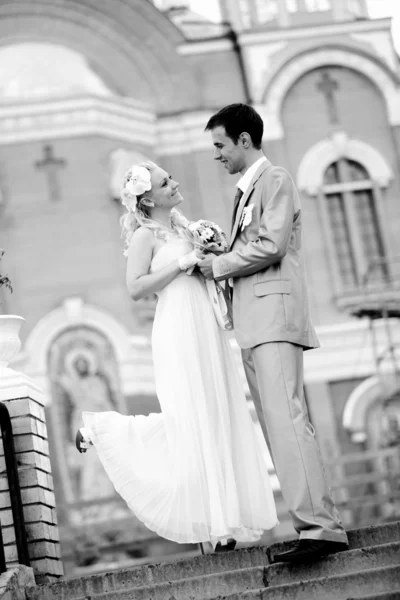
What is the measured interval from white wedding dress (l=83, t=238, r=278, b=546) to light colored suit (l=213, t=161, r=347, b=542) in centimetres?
29

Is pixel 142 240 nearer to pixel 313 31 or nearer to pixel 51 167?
pixel 51 167

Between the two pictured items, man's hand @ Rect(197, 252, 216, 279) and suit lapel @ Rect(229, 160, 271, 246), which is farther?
man's hand @ Rect(197, 252, 216, 279)

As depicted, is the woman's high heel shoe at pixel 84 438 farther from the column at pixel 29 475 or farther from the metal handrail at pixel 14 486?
the column at pixel 29 475

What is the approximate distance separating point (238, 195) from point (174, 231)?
0.65 metres

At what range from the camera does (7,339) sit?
595 centimetres

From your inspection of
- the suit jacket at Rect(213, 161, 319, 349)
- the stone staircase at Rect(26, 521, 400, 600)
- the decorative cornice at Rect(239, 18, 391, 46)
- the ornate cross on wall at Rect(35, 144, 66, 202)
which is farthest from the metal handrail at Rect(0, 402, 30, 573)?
the decorative cornice at Rect(239, 18, 391, 46)

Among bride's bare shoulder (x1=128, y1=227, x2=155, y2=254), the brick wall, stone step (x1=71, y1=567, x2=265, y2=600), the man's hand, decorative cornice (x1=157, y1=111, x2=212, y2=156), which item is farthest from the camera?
decorative cornice (x1=157, y1=111, x2=212, y2=156)

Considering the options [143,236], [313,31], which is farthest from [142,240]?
[313,31]

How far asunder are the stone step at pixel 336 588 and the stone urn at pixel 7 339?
2.12 m

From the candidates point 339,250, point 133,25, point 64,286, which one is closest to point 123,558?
point 64,286

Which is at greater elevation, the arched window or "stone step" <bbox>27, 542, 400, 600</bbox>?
the arched window

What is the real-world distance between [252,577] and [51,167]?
12.4 m

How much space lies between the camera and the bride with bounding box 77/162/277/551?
16.7 feet

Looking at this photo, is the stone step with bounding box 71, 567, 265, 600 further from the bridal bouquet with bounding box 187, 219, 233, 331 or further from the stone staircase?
the bridal bouquet with bounding box 187, 219, 233, 331
